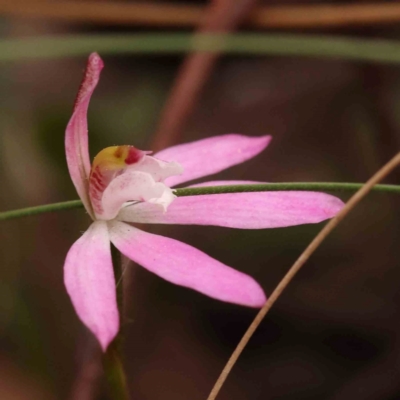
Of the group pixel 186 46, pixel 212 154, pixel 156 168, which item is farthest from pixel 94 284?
pixel 186 46

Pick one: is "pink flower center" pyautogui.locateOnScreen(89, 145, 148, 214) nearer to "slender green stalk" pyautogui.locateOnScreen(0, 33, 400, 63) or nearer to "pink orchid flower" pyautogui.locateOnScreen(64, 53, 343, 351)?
"pink orchid flower" pyautogui.locateOnScreen(64, 53, 343, 351)

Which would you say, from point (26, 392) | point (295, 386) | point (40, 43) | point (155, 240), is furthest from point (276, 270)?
point (155, 240)

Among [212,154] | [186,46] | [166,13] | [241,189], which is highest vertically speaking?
[166,13]

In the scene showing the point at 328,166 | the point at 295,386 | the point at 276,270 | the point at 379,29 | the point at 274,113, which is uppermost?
the point at 379,29

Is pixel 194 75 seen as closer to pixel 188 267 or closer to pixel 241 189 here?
pixel 241 189

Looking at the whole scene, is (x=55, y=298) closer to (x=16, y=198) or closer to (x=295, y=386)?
(x=16, y=198)

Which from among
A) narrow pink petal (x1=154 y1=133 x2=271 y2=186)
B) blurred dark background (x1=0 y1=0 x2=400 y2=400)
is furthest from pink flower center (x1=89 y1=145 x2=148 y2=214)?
blurred dark background (x1=0 y1=0 x2=400 y2=400)
